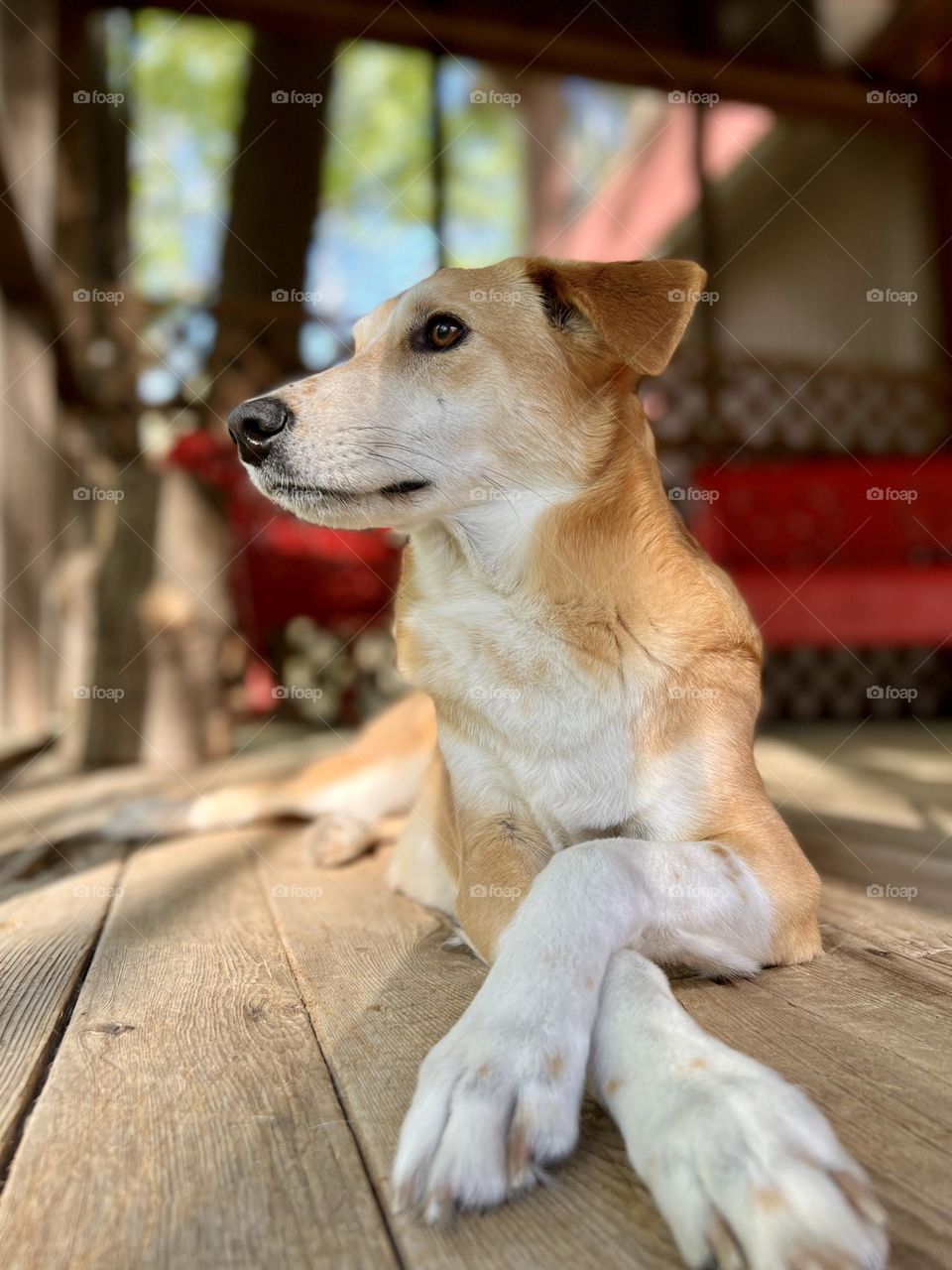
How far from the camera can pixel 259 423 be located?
56.4 inches

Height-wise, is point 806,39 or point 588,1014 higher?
point 806,39

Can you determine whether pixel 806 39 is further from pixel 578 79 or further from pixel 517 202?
pixel 517 202

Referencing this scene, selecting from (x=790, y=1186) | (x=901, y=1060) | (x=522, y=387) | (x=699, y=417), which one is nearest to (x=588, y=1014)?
(x=790, y=1186)

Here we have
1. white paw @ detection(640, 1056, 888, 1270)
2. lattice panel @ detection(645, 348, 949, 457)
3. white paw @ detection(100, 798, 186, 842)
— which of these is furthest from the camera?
lattice panel @ detection(645, 348, 949, 457)

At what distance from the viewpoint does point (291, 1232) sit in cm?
74

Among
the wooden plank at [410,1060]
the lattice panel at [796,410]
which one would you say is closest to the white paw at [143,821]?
the wooden plank at [410,1060]

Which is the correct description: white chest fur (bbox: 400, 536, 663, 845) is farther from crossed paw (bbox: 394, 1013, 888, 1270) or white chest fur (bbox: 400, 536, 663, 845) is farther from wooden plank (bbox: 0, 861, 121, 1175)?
wooden plank (bbox: 0, 861, 121, 1175)

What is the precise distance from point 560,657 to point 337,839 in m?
1.02

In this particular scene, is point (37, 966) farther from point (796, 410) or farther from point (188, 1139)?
point (796, 410)

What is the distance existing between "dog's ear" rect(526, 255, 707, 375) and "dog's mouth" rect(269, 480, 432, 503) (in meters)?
0.38

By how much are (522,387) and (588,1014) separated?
0.98 meters

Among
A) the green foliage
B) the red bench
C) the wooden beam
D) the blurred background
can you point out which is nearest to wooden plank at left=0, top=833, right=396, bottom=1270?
the blurred background

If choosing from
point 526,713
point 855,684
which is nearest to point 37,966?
point 526,713

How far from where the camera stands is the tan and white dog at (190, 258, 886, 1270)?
3.13 ft
